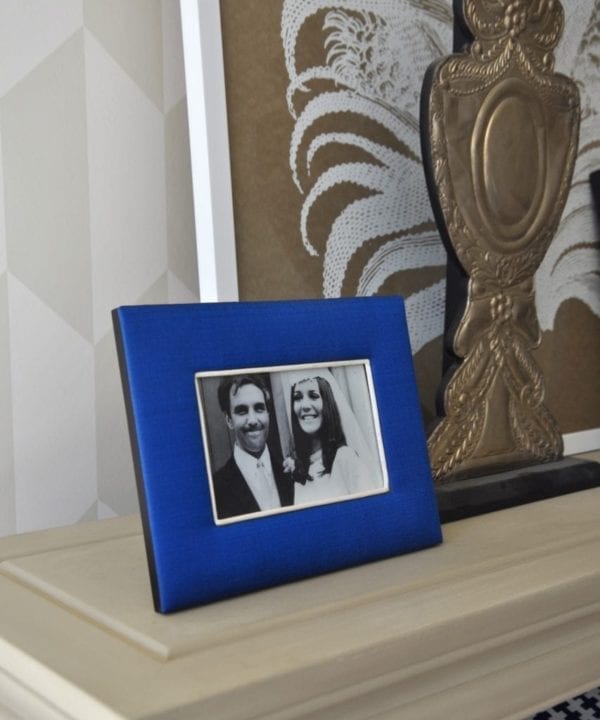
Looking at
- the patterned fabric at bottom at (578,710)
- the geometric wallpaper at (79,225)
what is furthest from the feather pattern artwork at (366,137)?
the patterned fabric at bottom at (578,710)

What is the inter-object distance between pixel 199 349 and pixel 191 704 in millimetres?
234

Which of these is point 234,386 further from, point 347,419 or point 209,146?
point 209,146

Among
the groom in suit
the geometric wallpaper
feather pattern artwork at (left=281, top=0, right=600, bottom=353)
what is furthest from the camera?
feather pattern artwork at (left=281, top=0, right=600, bottom=353)

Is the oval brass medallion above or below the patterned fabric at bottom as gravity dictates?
above

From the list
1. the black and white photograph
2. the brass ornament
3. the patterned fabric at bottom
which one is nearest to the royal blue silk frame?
the black and white photograph

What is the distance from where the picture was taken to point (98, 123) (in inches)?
32.0

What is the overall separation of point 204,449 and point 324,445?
4.0 inches

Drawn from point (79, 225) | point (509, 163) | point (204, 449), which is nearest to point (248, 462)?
point (204, 449)

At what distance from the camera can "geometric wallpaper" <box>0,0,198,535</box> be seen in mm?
773

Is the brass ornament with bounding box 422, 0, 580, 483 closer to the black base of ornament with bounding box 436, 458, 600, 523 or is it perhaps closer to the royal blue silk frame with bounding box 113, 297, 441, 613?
the black base of ornament with bounding box 436, 458, 600, 523

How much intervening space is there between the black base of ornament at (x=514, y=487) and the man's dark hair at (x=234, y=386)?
230 millimetres

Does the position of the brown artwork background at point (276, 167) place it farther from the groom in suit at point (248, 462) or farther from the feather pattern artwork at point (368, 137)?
the groom in suit at point (248, 462)

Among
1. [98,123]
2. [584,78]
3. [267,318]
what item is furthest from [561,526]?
[584,78]

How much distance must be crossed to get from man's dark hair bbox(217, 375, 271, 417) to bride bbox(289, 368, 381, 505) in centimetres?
2
